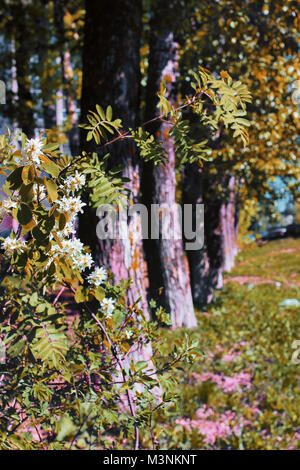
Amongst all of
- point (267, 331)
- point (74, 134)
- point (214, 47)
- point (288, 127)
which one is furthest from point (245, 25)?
point (74, 134)

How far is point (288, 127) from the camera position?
720cm

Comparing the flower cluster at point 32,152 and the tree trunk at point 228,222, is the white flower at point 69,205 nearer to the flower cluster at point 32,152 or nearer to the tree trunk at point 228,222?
the flower cluster at point 32,152

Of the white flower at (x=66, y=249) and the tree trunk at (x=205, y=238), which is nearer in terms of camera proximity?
the white flower at (x=66, y=249)

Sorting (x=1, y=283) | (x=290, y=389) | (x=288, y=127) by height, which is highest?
(x=288, y=127)

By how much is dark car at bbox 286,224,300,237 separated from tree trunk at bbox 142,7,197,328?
34168 mm

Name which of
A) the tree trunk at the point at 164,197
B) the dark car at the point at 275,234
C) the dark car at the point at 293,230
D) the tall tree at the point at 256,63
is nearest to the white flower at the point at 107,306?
the tree trunk at the point at 164,197

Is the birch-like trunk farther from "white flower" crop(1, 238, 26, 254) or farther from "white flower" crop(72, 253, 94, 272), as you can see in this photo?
"white flower" crop(1, 238, 26, 254)

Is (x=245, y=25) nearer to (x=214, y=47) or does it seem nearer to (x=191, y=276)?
(x=214, y=47)

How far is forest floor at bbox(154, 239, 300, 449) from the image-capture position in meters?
3.96

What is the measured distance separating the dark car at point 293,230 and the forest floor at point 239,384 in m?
31.6

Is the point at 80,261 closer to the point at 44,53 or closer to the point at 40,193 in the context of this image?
the point at 40,193

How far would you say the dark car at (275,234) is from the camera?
42041 millimetres

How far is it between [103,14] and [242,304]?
6.88m
